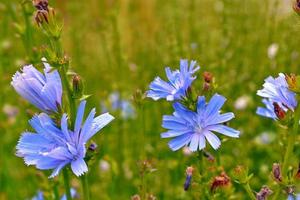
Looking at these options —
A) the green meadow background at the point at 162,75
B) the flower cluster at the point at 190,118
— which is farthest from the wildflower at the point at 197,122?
the green meadow background at the point at 162,75

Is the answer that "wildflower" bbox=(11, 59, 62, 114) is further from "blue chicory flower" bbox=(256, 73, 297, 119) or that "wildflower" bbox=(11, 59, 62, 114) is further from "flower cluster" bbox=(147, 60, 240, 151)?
"blue chicory flower" bbox=(256, 73, 297, 119)

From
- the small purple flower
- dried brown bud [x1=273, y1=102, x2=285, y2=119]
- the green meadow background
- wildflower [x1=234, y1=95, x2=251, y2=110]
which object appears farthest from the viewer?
the small purple flower

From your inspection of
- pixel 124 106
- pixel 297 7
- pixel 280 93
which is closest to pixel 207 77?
pixel 280 93

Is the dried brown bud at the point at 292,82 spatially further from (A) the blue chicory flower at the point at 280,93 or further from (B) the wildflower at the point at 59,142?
(B) the wildflower at the point at 59,142

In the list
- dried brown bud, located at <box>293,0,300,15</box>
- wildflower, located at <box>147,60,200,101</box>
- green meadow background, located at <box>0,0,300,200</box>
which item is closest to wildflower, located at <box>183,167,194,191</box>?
wildflower, located at <box>147,60,200,101</box>

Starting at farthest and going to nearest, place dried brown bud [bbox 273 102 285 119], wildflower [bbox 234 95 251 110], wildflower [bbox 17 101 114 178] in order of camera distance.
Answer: wildflower [bbox 234 95 251 110] → dried brown bud [bbox 273 102 285 119] → wildflower [bbox 17 101 114 178]

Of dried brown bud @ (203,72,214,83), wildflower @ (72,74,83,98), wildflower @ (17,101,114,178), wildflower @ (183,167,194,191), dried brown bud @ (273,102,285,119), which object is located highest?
dried brown bud @ (203,72,214,83)

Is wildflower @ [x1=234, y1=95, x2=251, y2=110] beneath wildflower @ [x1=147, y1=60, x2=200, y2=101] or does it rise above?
above

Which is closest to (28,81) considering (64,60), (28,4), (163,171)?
(64,60)
